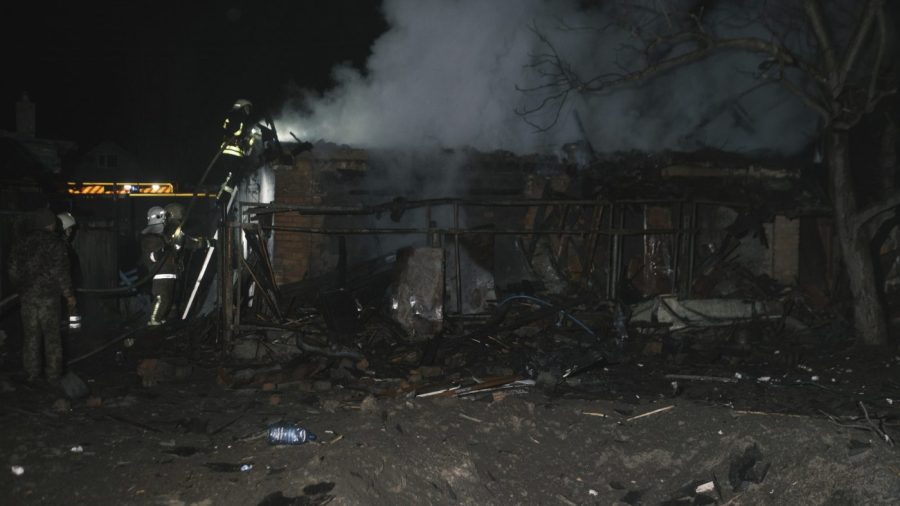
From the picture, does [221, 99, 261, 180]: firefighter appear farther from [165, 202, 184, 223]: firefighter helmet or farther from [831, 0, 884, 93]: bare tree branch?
[831, 0, 884, 93]: bare tree branch

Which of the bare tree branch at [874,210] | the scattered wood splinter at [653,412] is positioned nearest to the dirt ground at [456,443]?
the scattered wood splinter at [653,412]

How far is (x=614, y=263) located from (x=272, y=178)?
19.7 ft

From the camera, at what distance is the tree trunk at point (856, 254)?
29.3ft

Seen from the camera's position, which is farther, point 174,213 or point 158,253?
point 174,213

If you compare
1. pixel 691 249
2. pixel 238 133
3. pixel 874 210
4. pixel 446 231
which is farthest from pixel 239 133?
pixel 874 210

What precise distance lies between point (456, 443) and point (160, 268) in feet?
21.1

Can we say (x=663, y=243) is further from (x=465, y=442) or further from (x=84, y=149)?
(x=84, y=149)

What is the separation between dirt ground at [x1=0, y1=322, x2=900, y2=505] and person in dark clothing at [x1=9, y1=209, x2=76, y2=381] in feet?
1.05

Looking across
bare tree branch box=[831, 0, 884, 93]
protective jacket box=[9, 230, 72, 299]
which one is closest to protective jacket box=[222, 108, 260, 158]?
protective jacket box=[9, 230, 72, 299]

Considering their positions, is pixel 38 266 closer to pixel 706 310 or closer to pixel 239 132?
pixel 239 132

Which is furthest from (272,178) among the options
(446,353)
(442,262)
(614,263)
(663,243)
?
(663,243)

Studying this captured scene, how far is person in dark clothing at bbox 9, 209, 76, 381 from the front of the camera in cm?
684

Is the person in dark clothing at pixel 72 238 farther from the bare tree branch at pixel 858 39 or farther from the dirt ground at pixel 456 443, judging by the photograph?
the bare tree branch at pixel 858 39

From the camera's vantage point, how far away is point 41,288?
6.88 metres
